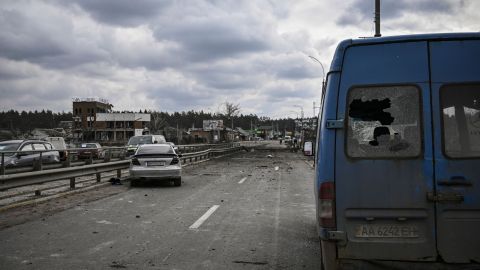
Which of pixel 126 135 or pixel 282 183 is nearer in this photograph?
pixel 282 183

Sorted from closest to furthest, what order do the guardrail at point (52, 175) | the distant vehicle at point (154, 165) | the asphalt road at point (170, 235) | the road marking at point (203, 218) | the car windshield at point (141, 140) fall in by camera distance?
the asphalt road at point (170, 235) < the road marking at point (203, 218) < the guardrail at point (52, 175) < the distant vehicle at point (154, 165) < the car windshield at point (141, 140)

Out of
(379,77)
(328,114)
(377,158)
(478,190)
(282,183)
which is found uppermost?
(379,77)

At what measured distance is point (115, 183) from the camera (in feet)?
55.4

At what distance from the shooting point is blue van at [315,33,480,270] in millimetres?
3943

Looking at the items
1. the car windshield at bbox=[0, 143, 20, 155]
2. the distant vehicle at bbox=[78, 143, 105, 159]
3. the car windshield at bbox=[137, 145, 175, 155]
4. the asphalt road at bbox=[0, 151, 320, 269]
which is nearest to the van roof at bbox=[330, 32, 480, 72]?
the asphalt road at bbox=[0, 151, 320, 269]

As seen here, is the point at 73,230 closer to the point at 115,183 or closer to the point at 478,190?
the point at 478,190

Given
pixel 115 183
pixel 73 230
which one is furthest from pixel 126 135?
pixel 73 230

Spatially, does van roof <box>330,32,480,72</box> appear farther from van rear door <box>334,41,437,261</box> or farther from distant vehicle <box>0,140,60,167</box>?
distant vehicle <box>0,140,60,167</box>

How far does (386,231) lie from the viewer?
4.07 metres

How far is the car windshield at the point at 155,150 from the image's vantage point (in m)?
16.2

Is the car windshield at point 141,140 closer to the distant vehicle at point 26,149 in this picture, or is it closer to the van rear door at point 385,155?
the distant vehicle at point 26,149

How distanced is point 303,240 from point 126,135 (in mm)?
126269

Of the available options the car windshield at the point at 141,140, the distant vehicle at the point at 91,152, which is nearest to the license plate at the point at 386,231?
the distant vehicle at the point at 91,152

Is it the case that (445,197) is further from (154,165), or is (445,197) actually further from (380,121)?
(154,165)
